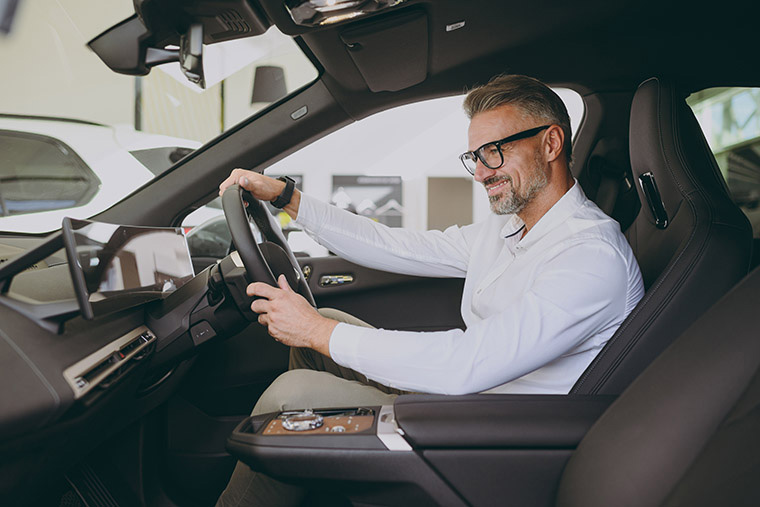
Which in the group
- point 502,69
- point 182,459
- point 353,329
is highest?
point 502,69

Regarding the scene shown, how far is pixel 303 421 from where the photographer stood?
0.94m

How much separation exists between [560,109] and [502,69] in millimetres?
486

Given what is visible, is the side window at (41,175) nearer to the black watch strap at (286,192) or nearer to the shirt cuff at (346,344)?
the black watch strap at (286,192)

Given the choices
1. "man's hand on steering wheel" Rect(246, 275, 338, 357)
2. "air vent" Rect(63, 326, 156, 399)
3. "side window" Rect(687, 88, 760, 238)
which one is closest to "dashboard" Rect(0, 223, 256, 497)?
"air vent" Rect(63, 326, 156, 399)

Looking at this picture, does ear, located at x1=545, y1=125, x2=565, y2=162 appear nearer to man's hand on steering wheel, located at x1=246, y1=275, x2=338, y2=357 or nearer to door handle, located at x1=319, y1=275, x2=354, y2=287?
man's hand on steering wheel, located at x1=246, y1=275, x2=338, y2=357

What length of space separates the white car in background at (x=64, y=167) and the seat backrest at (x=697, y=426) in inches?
56.6

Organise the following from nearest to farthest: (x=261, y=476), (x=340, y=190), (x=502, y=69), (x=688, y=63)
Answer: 1. (x=261, y=476)
2. (x=688, y=63)
3. (x=502, y=69)
4. (x=340, y=190)

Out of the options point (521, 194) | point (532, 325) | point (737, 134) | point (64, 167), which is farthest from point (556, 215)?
point (64, 167)

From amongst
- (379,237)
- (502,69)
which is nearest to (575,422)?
(379,237)

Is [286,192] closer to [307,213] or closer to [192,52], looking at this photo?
[307,213]

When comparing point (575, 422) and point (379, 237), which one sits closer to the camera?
point (575, 422)

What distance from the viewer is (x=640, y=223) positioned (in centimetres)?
129

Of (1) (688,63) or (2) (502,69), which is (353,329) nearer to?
(2) (502,69)

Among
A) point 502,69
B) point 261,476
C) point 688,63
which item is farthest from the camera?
point 502,69
